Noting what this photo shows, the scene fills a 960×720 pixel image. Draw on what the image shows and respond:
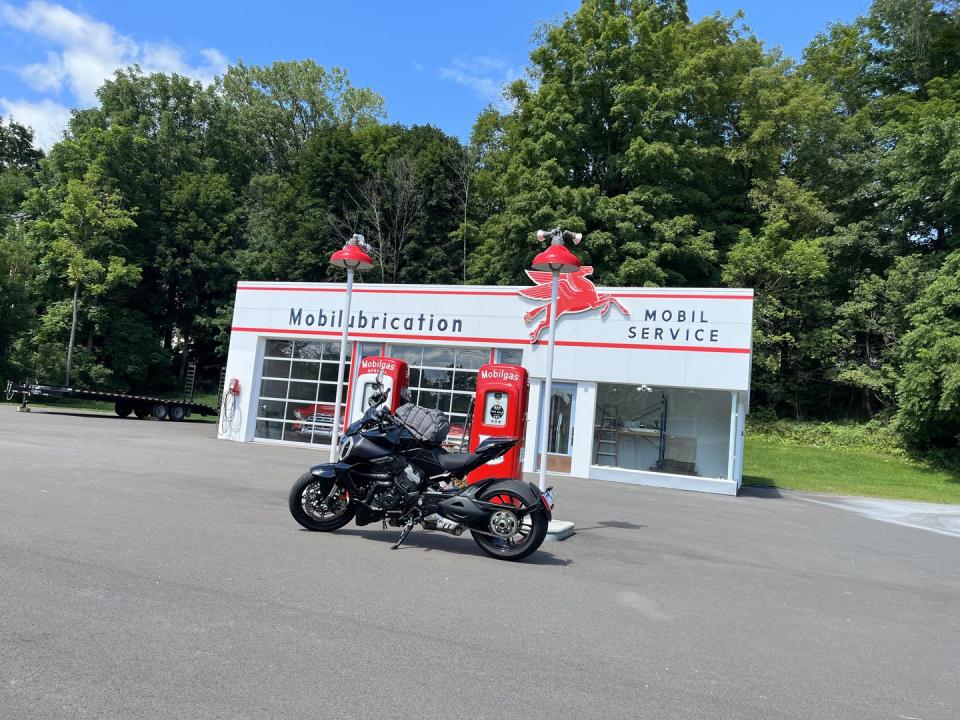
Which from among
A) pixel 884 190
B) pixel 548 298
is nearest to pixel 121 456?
pixel 548 298

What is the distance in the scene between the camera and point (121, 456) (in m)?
14.1

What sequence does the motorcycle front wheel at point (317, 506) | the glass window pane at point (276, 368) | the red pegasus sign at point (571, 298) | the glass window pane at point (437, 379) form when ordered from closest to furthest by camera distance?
the motorcycle front wheel at point (317, 506), the red pegasus sign at point (571, 298), the glass window pane at point (437, 379), the glass window pane at point (276, 368)

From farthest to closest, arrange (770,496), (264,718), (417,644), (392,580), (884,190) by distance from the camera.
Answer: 1. (884,190)
2. (770,496)
3. (392,580)
4. (417,644)
5. (264,718)

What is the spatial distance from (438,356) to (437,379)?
0.68 meters

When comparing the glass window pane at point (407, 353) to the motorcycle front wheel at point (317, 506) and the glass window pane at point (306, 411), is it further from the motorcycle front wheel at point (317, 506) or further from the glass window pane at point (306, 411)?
the motorcycle front wheel at point (317, 506)

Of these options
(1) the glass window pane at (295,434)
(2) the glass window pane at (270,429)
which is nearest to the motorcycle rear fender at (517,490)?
(1) the glass window pane at (295,434)

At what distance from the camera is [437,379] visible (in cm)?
2122

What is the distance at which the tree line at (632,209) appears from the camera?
100ft

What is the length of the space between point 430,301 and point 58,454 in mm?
10572

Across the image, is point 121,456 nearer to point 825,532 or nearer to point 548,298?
point 548,298

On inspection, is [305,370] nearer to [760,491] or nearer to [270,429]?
[270,429]

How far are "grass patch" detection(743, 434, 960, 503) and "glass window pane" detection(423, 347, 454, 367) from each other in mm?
9347

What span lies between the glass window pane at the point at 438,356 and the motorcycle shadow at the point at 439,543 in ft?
40.8

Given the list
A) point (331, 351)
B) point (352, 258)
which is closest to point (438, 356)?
point (331, 351)
